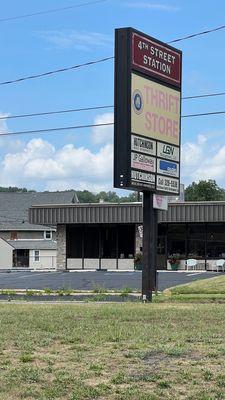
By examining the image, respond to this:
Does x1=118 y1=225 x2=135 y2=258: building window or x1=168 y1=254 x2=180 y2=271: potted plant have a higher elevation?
x1=118 y1=225 x2=135 y2=258: building window

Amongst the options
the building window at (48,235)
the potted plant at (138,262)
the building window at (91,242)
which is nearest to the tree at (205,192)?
the building window at (48,235)

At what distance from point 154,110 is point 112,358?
11.8 metres

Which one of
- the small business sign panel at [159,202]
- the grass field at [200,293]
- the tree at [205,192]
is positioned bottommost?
the grass field at [200,293]

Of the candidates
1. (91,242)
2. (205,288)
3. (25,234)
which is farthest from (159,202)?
(25,234)

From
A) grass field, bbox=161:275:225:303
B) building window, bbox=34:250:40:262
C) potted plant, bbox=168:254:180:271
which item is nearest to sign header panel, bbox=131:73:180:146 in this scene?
grass field, bbox=161:275:225:303

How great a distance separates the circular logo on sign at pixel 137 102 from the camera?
17.9m

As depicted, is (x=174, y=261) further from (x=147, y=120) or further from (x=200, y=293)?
(x=147, y=120)

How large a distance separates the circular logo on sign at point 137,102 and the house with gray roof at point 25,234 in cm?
3945

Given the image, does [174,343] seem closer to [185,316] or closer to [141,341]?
[141,341]

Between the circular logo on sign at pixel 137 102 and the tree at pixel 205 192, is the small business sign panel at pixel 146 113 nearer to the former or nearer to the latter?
the circular logo on sign at pixel 137 102

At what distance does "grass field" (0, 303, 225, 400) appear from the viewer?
6.36 metres

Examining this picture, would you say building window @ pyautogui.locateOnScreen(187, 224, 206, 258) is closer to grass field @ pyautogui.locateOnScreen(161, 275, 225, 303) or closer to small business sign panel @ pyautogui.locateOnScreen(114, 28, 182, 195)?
grass field @ pyautogui.locateOnScreen(161, 275, 225, 303)

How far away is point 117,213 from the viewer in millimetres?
42812

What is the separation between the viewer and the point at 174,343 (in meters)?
9.22
